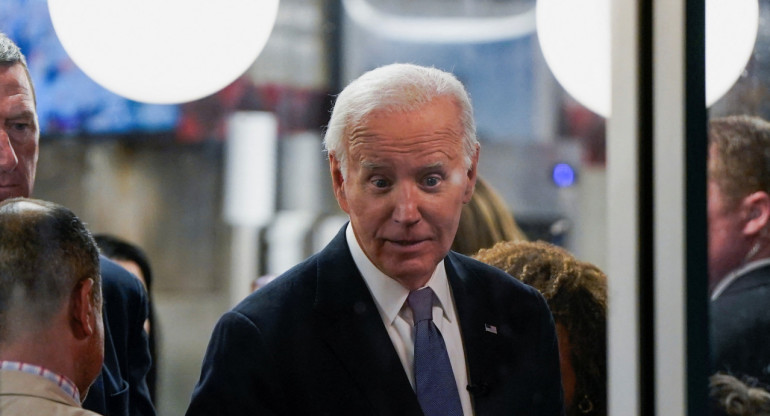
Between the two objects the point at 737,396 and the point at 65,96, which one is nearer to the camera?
the point at 65,96

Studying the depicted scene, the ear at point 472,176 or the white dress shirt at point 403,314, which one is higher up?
the ear at point 472,176

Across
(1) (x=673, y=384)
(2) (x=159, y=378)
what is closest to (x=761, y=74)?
(1) (x=673, y=384)

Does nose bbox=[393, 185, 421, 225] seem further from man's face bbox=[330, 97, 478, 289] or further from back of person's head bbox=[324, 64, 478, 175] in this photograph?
back of person's head bbox=[324, 64, 478, 175]

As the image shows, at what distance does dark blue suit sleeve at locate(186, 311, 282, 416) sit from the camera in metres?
1.82

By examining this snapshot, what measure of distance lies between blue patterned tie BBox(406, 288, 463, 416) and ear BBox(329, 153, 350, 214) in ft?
0.77

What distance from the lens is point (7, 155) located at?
185cm

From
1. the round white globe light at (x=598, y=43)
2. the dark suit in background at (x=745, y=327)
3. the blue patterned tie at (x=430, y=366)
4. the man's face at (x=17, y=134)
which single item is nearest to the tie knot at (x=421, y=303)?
the blue patterned tie at (x=430, y=366)

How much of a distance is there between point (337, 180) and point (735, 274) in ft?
2.90

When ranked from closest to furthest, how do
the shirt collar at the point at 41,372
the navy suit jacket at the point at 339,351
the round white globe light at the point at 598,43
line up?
the shirt collar at the point at 41,372 → the navy suit jacket at the point at 339,351 → the round white globe light at the point at 598,43

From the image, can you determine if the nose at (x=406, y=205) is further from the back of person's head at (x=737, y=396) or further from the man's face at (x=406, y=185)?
the back of person's head at (x=737, y=396)

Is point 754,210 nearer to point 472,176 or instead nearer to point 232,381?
point 472,176

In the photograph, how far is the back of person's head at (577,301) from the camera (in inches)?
77.9

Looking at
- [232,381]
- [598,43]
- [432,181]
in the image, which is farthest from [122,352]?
[598,43]

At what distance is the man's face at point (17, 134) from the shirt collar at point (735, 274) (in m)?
1.41
